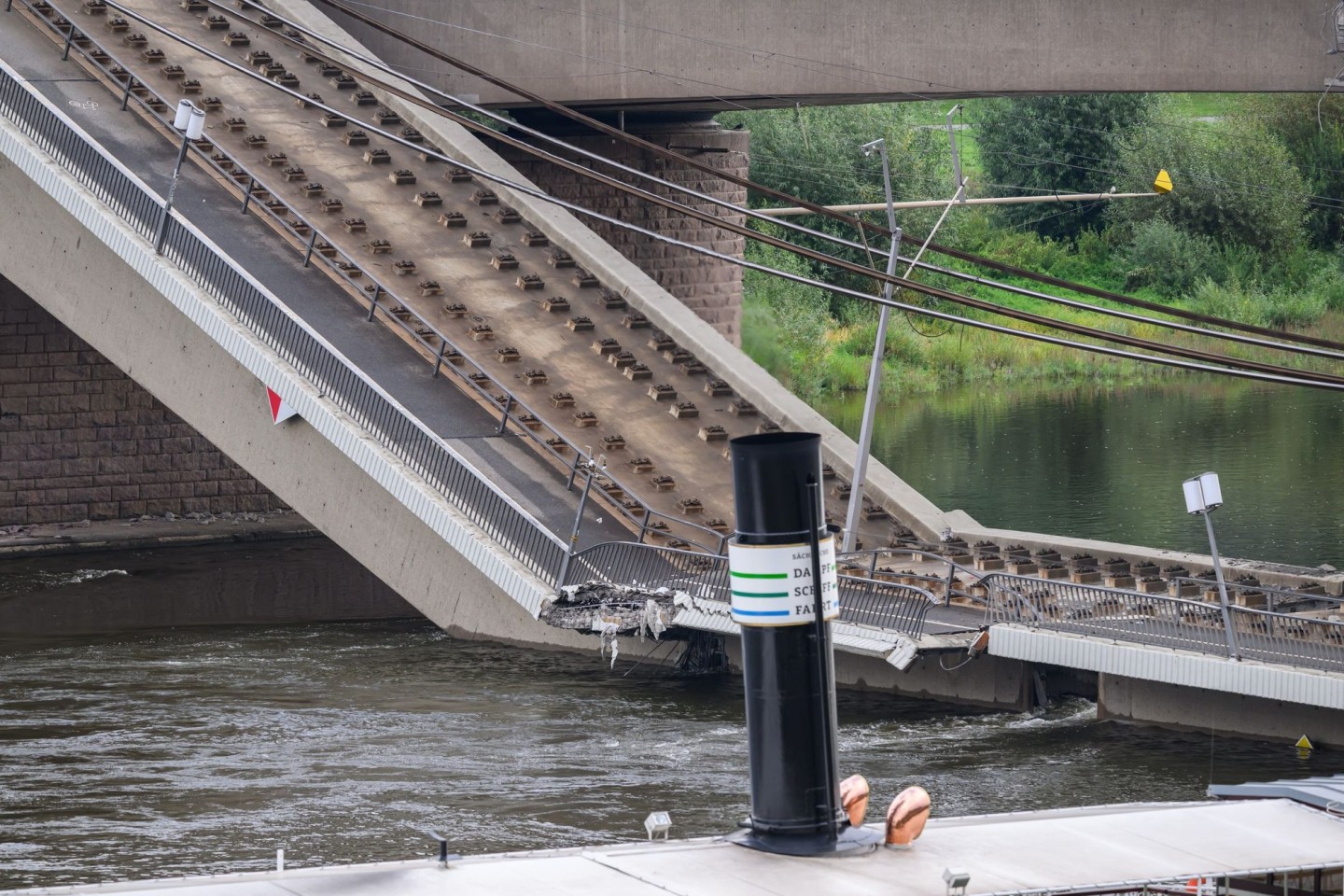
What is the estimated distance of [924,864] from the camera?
10211 millimetres

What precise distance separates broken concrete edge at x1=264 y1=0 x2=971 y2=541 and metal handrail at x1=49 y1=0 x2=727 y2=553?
9.65 feet

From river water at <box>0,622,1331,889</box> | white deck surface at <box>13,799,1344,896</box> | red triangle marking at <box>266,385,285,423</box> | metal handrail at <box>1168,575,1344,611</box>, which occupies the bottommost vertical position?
river water at <box>0,622,1331,889</box>

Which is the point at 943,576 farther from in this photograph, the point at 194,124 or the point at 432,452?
the point at 194,124

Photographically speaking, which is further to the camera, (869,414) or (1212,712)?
(869,414)

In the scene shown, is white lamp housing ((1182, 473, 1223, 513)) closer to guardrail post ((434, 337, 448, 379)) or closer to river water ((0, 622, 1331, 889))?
river water ((0, 622, 1331, 889))

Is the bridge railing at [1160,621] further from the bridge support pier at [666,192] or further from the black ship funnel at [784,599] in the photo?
the bridge support pier at [666,192]

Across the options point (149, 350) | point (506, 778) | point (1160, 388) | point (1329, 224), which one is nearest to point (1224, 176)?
point (1329, 224)

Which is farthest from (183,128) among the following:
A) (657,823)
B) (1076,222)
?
(1076,222)

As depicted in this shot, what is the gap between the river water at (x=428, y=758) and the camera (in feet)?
61.5

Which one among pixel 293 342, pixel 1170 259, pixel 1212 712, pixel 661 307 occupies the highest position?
pixel 1170 259

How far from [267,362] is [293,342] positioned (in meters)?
0.44

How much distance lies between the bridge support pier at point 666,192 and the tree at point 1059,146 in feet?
97.8

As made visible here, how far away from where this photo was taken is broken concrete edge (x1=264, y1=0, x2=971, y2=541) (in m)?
28.8

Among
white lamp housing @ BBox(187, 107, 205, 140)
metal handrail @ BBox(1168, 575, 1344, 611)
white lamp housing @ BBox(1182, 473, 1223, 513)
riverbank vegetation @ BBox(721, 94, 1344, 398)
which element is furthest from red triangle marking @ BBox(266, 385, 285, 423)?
riverbank vegetation @ BBox(721, 94, 1344, 398)
